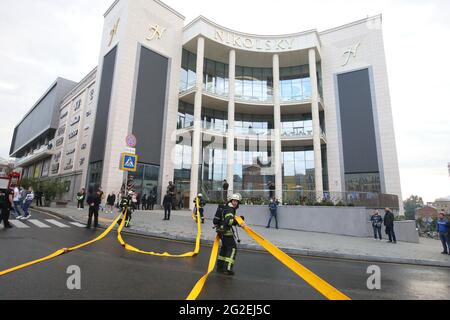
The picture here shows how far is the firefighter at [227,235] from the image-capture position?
17.0 ft

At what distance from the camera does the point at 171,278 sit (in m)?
4.56

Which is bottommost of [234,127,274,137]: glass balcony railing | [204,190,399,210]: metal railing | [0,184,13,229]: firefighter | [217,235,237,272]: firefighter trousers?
[217,235,237,272]: firefighter trousers

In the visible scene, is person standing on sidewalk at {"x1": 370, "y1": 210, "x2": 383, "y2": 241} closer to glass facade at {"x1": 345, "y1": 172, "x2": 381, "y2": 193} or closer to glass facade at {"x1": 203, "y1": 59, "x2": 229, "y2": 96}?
glass facade at {"x1": 345, "y1": 172, "x2": 381, "y2": 193}

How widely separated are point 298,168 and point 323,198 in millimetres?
15478

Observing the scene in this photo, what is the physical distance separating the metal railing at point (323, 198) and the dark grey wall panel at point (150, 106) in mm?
12332

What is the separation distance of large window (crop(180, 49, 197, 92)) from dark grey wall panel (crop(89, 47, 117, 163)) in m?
7.64

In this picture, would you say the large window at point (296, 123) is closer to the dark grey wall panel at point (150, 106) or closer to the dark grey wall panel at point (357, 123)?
the dark grey wall panel at point (357, 123)

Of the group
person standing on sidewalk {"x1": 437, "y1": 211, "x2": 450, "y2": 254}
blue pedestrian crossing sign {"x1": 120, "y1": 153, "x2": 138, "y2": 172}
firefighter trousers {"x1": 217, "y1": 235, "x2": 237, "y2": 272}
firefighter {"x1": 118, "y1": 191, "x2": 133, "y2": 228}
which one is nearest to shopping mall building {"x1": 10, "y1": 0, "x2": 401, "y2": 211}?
firefighter {"x1": 118, "y1": 191, "x2": 133, "y2": 228}

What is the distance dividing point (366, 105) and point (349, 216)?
18.8m

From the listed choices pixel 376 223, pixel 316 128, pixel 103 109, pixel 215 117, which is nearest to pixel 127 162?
pixel 376 223

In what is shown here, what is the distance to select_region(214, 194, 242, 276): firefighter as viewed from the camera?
5180 millimetres

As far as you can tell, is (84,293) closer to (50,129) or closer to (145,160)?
(145,160)

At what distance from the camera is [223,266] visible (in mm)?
5277
